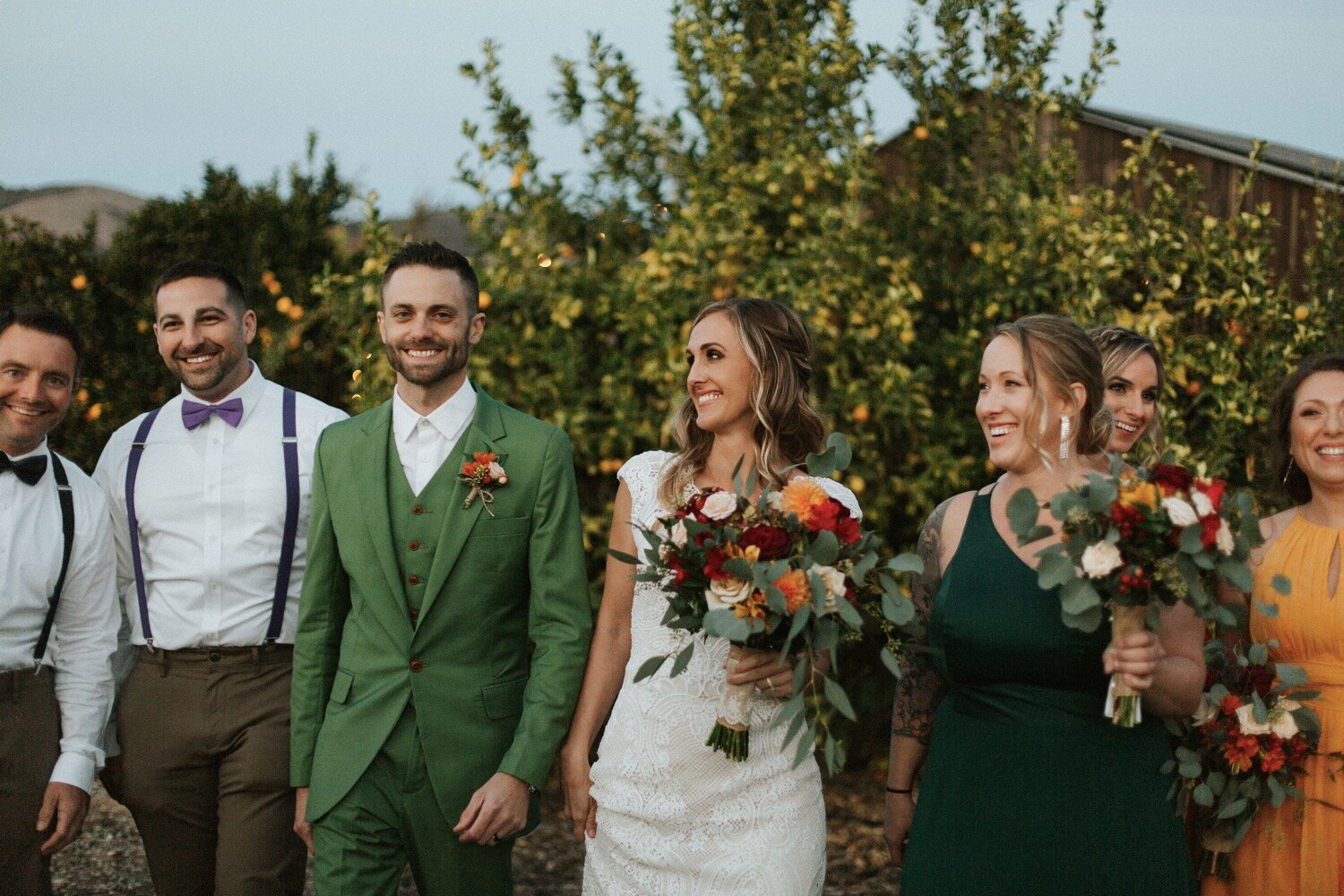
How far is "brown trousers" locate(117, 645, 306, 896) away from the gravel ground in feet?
6.50

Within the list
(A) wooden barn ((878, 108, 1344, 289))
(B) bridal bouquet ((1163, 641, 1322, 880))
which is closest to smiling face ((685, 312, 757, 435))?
(B) bridal bouquet ((1163, 641, 1322, 880))

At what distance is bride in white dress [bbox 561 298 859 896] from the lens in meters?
3.49

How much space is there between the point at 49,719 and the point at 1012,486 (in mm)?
3039

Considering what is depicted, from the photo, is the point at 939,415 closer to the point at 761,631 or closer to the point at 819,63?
the point at 819,63

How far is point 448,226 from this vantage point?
36.1ft

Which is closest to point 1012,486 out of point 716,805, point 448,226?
point 716,805

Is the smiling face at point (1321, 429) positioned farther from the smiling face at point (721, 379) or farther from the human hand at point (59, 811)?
the human hand at point (59, 811)

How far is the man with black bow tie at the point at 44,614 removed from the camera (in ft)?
12.3

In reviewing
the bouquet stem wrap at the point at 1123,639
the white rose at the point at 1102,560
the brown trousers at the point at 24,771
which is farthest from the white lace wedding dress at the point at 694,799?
the brown trousers at the point at 24,771

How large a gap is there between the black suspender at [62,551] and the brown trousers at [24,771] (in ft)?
0.29

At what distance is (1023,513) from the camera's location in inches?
118

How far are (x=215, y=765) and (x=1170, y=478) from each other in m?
3.08

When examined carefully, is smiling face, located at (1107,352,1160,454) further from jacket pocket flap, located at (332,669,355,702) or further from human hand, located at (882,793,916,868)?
jacket pocket flap, located at (332,669,355,702)

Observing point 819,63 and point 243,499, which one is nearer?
point 243,499
